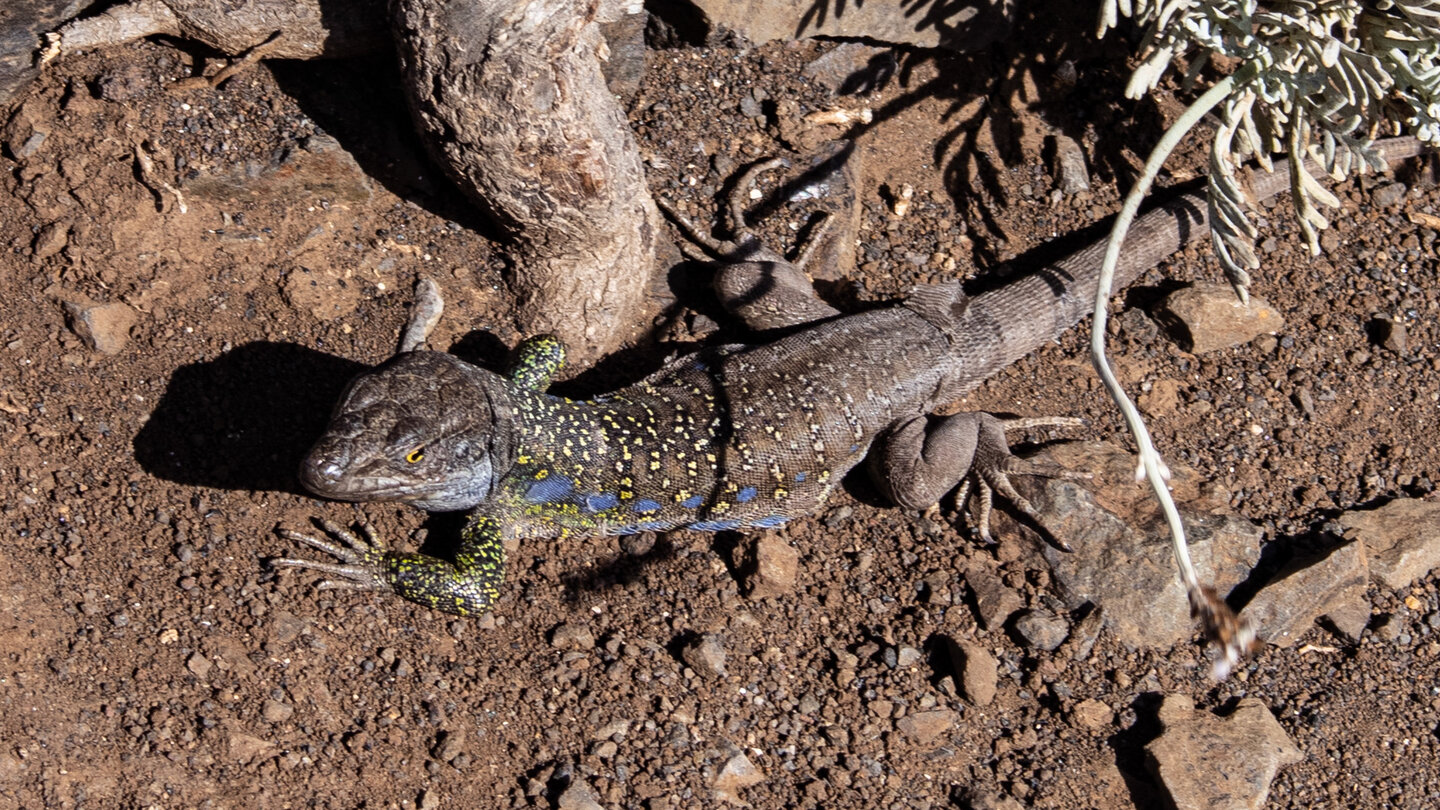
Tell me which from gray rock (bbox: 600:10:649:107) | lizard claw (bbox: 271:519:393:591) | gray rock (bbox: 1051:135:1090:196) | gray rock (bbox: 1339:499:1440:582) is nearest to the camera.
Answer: lizard claw (bbox: 271:519:393:591)

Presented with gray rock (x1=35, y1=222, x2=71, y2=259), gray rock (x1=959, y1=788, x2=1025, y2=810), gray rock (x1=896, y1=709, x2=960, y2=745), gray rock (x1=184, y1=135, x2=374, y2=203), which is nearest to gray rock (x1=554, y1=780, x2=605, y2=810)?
gray rock (x1=896, y1=709, x2=960, y2=745)

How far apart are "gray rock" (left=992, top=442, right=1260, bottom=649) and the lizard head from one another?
2095mm

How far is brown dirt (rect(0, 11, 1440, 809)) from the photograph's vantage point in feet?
12.9

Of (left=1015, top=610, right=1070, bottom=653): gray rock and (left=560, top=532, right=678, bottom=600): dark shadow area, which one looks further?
(left=560, top=532, right=678, bottom=600): dark shadow area

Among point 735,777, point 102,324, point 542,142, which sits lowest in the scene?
point 735,777

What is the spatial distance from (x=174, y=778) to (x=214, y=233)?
2071mm

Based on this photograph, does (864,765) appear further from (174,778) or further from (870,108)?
(870,108)

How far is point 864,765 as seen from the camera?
13.6 feet

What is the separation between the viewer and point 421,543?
4590 millimetres

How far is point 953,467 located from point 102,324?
3336 millimetres

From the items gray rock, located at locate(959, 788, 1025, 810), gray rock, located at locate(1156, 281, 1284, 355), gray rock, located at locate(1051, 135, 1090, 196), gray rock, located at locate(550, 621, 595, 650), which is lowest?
gray rock, located at locate(959, 788, 1025, 810)

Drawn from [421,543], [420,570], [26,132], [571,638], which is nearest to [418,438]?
[420,570]

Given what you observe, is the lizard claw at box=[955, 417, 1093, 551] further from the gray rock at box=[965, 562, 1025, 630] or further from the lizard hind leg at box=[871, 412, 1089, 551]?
the gray rock at box=[965, 562, 1025, 630]

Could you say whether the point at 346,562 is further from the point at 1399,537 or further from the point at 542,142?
the point at 1399,537
